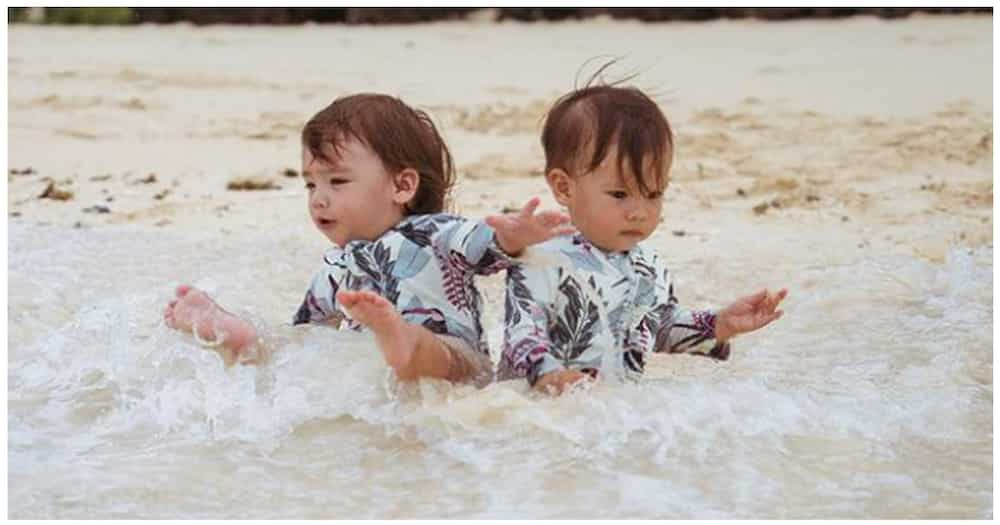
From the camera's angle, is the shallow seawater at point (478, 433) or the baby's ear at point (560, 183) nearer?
the shallow seawater at point (478, 433)

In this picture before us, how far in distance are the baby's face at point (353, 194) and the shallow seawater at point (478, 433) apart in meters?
0.23

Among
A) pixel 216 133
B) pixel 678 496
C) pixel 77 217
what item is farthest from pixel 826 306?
pixel 216 133

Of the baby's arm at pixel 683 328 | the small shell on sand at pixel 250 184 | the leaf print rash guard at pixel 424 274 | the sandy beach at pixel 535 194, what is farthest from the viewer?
the small shell on sand at pixel 250 184

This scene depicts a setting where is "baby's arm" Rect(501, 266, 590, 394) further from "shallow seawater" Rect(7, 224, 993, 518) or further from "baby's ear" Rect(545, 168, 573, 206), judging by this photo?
"baby's ear" Rect(545, 168, 573, 206)

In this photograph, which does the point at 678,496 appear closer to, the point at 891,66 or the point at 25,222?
the point at 25,222

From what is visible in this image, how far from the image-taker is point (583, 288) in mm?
3494

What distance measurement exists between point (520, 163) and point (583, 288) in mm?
3685

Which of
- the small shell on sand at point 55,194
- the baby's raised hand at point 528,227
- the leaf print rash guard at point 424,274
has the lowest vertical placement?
the small shell on sand at point 55,194

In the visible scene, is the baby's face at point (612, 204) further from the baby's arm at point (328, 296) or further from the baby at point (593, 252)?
the baby's arm at point (328, 296)

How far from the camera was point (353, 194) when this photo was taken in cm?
364

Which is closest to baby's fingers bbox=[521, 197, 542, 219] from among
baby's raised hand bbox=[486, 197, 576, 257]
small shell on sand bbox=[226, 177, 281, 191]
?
baby's raised hand bbox=[486, 197, 576, 257]

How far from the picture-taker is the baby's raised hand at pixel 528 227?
10.6ft

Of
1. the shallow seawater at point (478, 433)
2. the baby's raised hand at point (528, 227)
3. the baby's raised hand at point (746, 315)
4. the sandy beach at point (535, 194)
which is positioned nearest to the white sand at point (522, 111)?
the sandy beach at point (535, 194)

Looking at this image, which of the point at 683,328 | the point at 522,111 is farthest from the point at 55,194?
the point at 683,328
